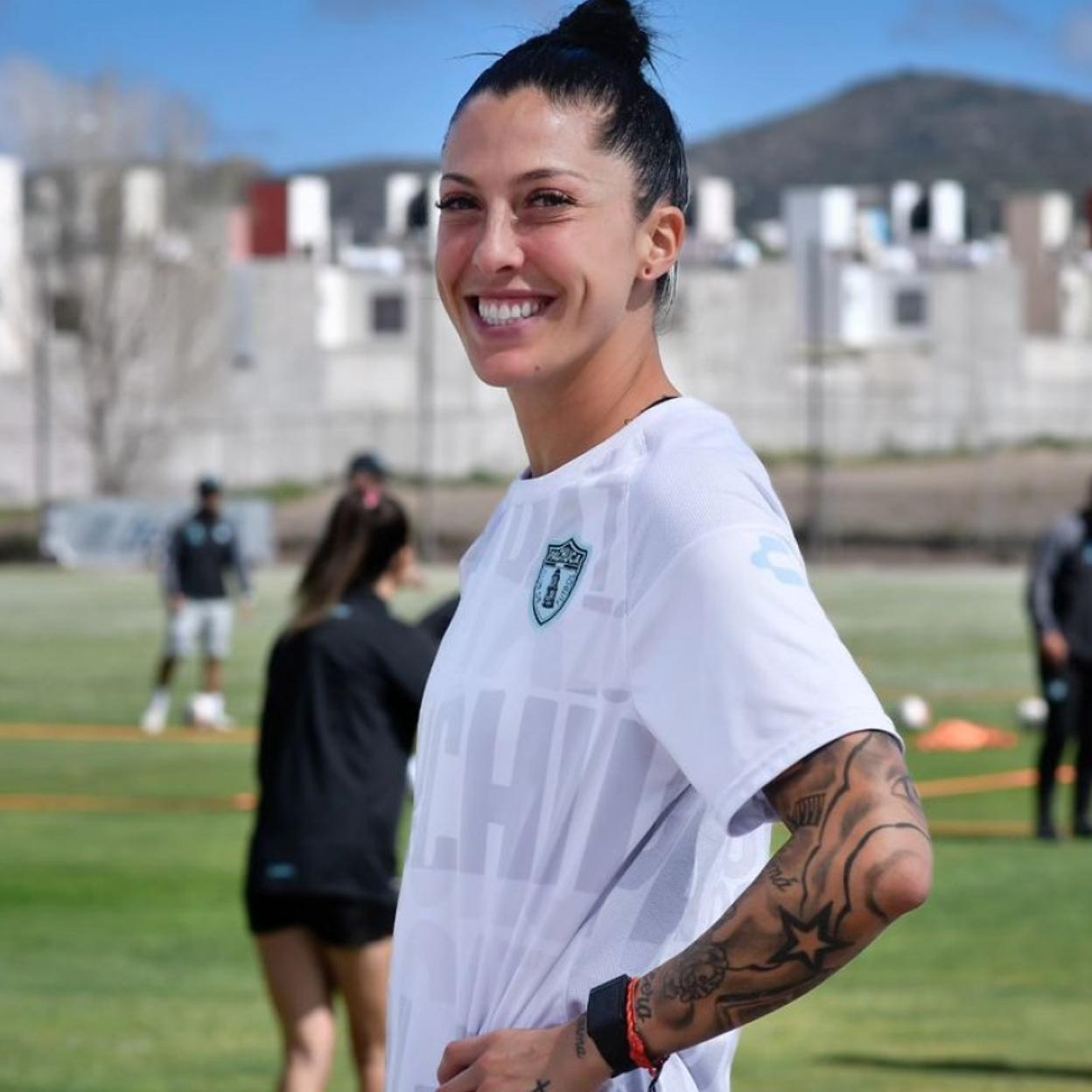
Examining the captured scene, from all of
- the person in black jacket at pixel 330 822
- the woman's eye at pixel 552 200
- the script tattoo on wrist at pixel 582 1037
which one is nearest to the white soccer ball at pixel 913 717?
the person in black jacket at pixel 330 822

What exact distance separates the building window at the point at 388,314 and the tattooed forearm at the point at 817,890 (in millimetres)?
85637

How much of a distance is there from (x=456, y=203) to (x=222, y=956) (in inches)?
376

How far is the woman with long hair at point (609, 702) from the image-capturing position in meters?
2.36

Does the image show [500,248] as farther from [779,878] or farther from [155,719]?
[155,719]

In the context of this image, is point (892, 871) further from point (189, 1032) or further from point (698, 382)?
point (698, 382)

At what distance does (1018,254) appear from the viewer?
11969 cm

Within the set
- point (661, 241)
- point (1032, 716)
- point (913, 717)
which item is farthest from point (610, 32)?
point (1032, 716)

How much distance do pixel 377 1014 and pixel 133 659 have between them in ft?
79.7

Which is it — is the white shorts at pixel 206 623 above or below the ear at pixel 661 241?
below

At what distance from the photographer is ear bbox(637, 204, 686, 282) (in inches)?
109

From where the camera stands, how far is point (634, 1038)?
2461mm

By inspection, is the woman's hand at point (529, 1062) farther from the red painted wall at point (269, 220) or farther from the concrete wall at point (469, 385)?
the red painted wall at point (269, 220)

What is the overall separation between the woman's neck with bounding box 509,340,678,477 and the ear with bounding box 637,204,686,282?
9cm

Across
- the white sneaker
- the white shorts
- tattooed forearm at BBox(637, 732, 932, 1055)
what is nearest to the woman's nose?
tattooed forearm at BBox(637, 732, 932, 1055)
